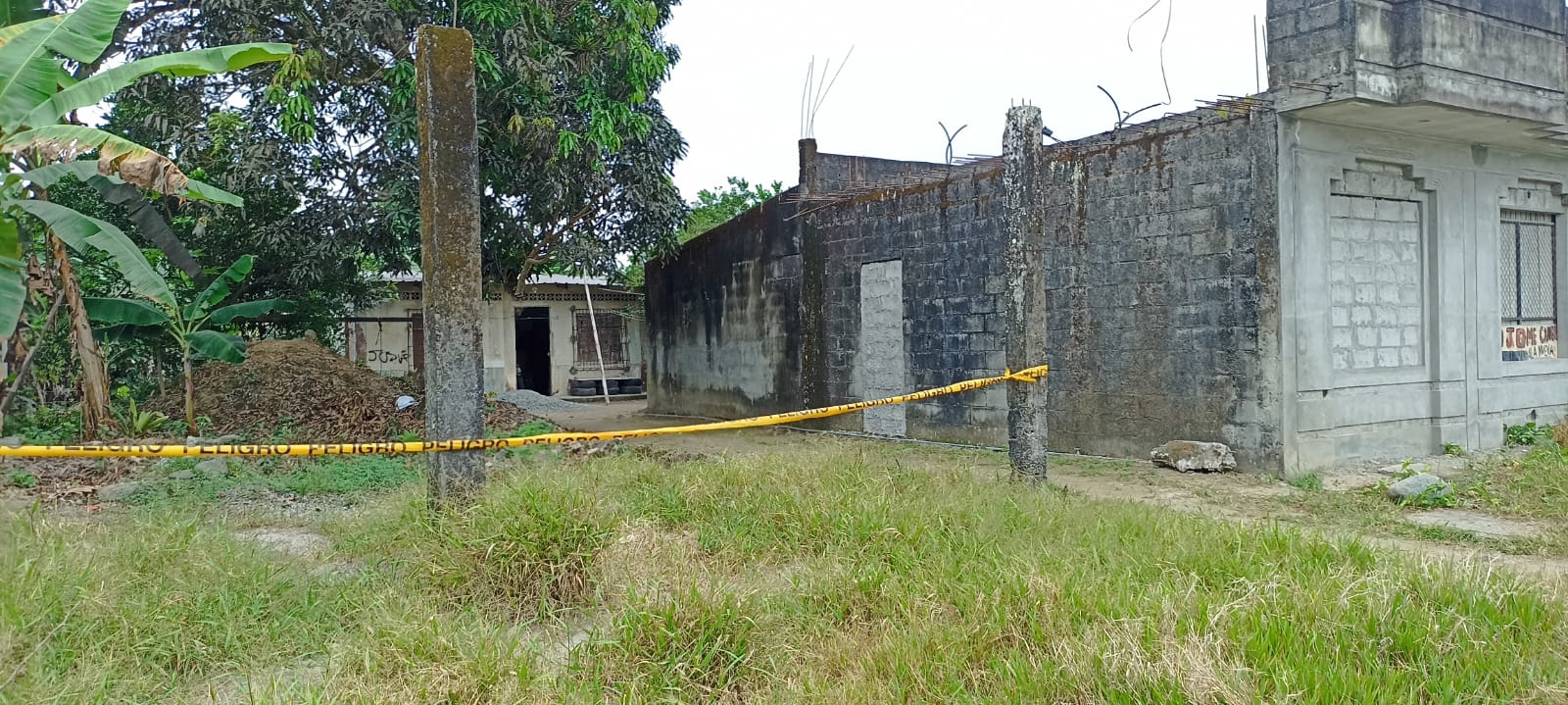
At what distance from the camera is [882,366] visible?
11.5 meters

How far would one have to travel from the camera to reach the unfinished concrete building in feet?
25.9

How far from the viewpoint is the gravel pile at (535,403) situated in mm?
16406

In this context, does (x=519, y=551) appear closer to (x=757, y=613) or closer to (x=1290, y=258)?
(x=757, y=613)

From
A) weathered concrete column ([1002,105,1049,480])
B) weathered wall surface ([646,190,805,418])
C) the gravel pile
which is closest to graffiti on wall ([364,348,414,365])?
the gravel pile

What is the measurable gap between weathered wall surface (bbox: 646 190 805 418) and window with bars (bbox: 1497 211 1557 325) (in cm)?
748

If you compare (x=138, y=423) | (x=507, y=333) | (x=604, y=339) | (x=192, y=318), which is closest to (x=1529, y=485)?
(x=192, y=318)

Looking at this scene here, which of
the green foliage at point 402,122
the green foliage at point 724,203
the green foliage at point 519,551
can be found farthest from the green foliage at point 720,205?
the green foliage at point 519,551

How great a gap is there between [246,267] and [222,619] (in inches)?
308

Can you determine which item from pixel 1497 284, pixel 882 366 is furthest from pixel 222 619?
pixel 1497 284

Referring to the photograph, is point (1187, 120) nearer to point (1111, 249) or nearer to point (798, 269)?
point (1111, 249)

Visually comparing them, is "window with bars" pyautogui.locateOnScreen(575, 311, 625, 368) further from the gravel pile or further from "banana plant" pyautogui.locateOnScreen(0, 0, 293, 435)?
"banana plant" pyautogui.locateOnScreen(0, 0, 293, 435)

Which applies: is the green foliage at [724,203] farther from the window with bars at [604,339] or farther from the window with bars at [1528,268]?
the window with bars at [1528,268]

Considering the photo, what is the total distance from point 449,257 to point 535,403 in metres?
11.9

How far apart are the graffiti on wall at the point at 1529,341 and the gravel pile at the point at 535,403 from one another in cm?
1260
